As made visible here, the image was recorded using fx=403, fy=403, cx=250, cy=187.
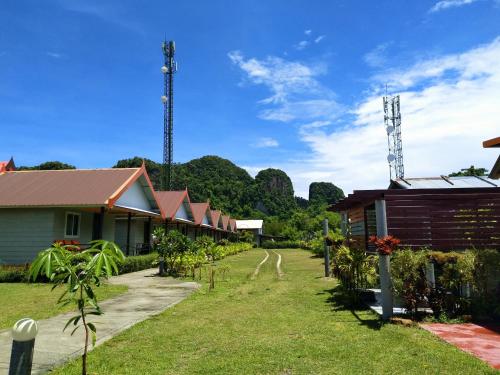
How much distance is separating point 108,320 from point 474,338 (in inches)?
269

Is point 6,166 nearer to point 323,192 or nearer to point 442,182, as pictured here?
point 442,182

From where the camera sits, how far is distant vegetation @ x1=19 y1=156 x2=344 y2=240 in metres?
72.1

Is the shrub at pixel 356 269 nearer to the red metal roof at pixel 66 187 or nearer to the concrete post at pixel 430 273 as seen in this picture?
the concrete post at pixel 430 273

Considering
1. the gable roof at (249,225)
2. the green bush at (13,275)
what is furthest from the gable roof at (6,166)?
the gable roof at (249,225)

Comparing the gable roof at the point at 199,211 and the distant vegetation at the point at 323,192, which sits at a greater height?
the distant vegetation at the point at 323,192

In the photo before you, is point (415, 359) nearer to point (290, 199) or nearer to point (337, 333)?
point (337, 333)

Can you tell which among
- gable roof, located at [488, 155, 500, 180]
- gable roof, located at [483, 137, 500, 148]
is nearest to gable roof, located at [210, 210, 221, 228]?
gable roof, located at [488, 155, 500, 180]

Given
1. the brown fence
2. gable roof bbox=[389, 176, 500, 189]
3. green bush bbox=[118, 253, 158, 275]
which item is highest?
gable roof bbox=[389, 176, 500, 189]

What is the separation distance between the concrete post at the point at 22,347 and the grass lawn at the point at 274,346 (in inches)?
74.8

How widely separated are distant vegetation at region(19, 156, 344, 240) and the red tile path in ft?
163

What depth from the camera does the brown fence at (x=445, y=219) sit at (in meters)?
10.1

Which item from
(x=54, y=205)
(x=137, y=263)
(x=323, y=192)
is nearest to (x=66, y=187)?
(x=54, y=205)

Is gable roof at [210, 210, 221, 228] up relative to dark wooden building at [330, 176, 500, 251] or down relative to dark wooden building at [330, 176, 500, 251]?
up

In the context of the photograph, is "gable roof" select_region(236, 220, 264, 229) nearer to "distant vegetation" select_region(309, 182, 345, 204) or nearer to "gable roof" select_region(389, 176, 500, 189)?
"distant vegetation" select_region(309, 182, 345, 204)
